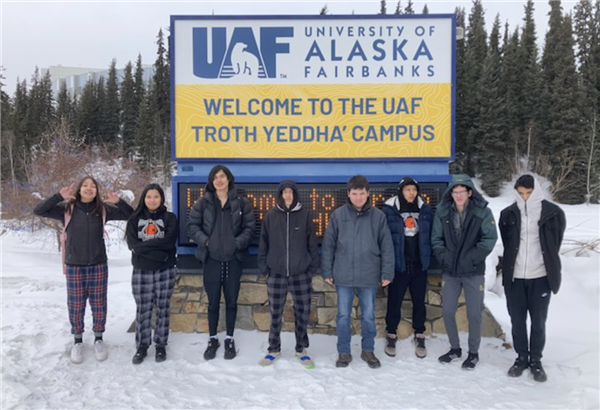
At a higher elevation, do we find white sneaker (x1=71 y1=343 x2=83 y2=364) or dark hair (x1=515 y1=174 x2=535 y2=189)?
dark hair (x1=515 y1=174 x2=535 y2=189)

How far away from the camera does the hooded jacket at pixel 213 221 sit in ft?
14.0

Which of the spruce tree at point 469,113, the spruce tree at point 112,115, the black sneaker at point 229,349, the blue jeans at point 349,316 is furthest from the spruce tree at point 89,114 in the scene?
the blue jeans at point 349,316

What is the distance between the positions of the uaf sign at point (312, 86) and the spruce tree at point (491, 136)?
33.9m

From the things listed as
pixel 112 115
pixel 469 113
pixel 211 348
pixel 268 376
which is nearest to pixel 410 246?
pixel 268 376

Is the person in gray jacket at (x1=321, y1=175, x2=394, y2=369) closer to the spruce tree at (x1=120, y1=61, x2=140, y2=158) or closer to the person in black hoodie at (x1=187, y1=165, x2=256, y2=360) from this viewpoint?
the person in black hoodie at (x1=187, y1=165, x2=256, y2=360)

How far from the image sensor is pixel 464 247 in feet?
13.7

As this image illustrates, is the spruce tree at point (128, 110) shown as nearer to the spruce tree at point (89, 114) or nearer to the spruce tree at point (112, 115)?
the spruce tree at point (112, 115)

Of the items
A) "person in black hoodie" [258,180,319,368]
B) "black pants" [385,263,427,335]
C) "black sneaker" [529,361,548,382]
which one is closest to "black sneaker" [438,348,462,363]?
"black pants" [385,263,427,335]

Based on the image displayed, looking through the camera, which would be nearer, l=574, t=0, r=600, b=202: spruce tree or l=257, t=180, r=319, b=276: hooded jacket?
l=257, t=180, r=319, b=276: hooded jacket

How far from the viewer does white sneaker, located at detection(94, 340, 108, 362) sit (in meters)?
4.26

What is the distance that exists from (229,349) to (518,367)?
300cm

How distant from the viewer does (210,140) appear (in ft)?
16.6

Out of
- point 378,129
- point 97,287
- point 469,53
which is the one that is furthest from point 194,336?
point 469,53

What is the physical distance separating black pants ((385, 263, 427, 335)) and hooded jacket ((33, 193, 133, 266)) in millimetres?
3244
